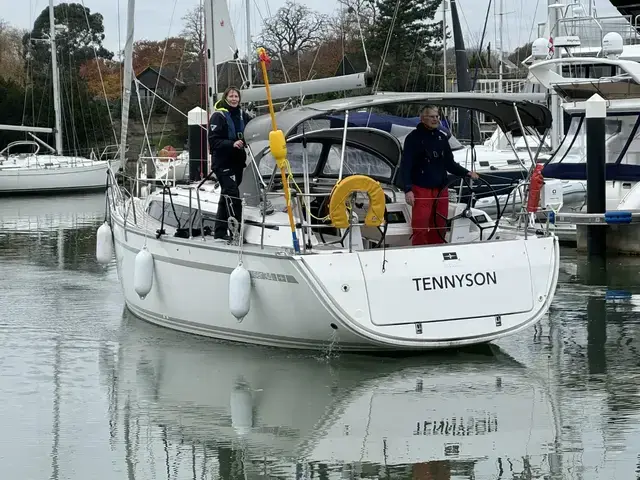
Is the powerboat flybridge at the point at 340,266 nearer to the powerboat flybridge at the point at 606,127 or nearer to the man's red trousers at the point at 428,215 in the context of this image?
the man's red trousers at the point at 428,215

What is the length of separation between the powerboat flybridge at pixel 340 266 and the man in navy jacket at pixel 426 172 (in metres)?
0.21

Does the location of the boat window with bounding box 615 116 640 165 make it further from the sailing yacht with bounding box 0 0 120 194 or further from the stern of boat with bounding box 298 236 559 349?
the sailing yacht with bounding box 0 0 120 194

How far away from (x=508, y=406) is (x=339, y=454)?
1.79 meters

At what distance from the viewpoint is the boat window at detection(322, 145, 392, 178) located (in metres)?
12.9

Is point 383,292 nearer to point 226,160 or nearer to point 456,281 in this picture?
point 456,281

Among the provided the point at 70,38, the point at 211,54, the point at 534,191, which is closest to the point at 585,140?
the point at 211,54

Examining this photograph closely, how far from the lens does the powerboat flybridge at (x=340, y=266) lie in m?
10.2

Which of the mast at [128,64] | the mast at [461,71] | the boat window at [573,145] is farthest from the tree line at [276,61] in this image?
the mast at [128,64]

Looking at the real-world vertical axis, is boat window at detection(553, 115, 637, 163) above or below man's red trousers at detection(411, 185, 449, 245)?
above

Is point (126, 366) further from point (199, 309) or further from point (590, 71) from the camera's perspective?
point (590, 71)

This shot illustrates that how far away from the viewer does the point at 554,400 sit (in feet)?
30.9

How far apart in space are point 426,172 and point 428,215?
0.42 m

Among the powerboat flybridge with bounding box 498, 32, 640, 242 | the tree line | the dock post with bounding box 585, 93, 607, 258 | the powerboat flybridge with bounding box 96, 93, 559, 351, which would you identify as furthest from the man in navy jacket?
the tree line

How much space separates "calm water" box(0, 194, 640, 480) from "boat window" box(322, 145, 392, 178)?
239 cm
